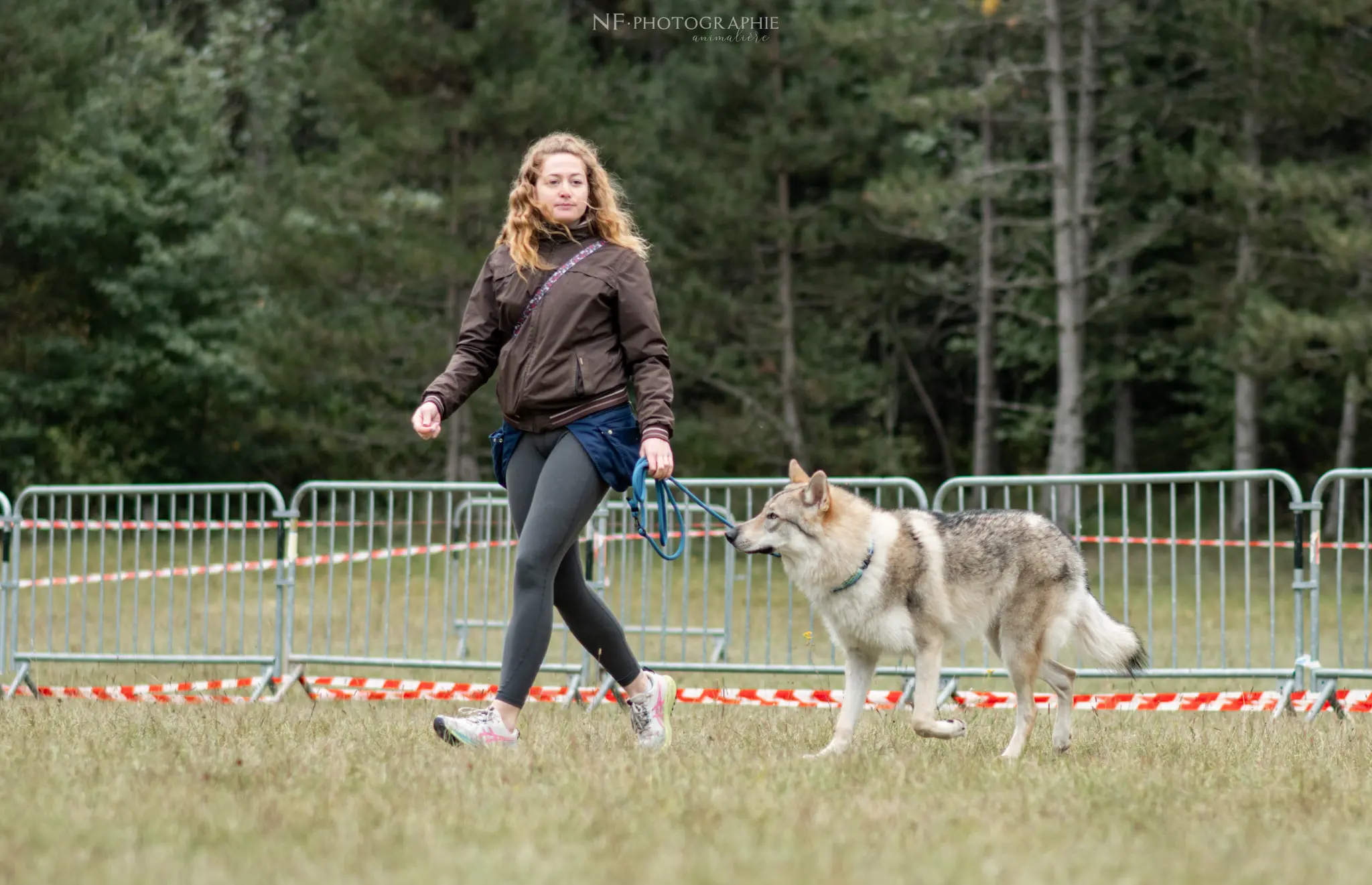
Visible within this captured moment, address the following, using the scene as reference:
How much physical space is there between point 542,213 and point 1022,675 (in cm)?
261

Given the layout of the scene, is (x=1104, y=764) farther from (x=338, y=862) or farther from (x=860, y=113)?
(x=860, y=113)

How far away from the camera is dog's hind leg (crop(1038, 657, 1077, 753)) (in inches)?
257

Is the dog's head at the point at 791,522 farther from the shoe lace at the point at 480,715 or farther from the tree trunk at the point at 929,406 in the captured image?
the tree trunk at the point at 929,406

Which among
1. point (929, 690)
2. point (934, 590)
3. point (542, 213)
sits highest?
Result: point (542, 213)

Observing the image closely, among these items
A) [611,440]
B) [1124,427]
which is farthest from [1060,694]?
[1124,427]

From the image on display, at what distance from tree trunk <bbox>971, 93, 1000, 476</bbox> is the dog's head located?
67.9 feet

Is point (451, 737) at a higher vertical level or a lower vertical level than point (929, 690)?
lower

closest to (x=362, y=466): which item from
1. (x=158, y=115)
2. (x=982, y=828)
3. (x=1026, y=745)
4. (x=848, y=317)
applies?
(x=158, y=115)

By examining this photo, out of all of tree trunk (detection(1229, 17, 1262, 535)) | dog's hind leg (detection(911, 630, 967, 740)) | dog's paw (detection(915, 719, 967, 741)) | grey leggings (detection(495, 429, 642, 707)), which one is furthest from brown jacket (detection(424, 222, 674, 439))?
tree trunk (detection(1229, 17, 1262, 535))

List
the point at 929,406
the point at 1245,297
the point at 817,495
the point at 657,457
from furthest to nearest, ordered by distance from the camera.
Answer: the point at 929,406 → the point at 1245,297 → the point at 817,495 → the point at 657,457

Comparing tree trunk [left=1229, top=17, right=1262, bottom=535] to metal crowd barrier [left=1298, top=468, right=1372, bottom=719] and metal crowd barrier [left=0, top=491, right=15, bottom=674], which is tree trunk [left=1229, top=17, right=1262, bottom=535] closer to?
metal crowd barrier [left=1298, top=468, right=1372, bottom=719]

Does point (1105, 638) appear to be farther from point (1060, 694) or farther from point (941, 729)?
point (941, 729)

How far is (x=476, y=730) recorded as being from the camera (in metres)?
5.87

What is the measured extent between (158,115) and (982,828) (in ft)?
88.6
